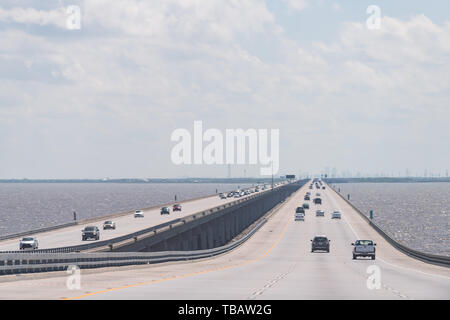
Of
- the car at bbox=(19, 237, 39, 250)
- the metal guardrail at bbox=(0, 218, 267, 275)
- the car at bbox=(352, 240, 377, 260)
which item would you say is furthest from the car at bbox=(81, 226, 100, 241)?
the car at bbox=(352, 240, 377, 260)

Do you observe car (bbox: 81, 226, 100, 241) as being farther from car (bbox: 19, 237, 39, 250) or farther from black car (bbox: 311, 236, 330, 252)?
black car (bbox: 311, 236, 330, 252)

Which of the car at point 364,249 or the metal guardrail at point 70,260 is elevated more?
the metal guardrail at point 70,260

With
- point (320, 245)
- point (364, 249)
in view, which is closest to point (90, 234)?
point (320, 245)

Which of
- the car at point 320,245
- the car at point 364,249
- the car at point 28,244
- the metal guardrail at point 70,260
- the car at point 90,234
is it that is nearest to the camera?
the metal guardrail at point 70,260

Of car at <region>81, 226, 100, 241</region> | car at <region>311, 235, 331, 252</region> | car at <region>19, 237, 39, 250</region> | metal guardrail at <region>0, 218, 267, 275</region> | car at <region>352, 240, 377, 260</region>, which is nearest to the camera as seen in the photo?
metal guardrail at <region>0, 218, 267, 275</region>

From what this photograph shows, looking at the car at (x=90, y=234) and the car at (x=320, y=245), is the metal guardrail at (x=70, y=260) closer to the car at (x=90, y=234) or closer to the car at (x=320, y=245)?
the car at (x=90, y=234)

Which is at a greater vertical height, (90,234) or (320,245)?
(90,234)

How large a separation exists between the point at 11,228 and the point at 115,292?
111689mm

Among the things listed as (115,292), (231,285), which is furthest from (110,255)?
(115,292)

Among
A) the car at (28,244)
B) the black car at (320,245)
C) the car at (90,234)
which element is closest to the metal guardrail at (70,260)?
the car at (28,244)

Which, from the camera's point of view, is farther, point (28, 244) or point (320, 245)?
point (320, 245)

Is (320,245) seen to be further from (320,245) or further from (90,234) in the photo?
(90,234)

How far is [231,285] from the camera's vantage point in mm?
30031
